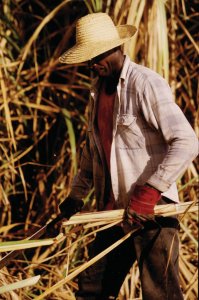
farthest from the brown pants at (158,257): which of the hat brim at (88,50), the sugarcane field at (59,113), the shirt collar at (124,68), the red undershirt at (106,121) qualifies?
the sugarcane field at (59,113)

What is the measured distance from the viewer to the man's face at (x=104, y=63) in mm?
2268

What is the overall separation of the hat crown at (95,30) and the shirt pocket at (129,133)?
0.32m

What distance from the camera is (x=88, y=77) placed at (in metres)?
3.68

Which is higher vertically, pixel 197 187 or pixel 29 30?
pixel 29 30

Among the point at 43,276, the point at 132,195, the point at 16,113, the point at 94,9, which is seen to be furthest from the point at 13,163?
the point at 132,195

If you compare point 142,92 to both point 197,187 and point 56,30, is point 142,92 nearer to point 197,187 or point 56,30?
point 197,187

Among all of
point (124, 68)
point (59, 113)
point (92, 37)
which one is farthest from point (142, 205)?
Answer: point (59, 113)

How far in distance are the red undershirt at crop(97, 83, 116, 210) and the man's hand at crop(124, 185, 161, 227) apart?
271mm

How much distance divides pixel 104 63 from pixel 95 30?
16 centimetres

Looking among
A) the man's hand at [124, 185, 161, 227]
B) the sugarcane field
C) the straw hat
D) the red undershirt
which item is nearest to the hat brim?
the straw hat

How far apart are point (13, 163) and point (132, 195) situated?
1379 mm

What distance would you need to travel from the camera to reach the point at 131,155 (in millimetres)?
2270

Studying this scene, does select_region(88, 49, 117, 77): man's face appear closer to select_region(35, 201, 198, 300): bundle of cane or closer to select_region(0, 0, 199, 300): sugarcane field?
select_region(35, 201, 198, 300): bundle of cane

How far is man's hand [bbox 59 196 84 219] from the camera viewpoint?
2.55 meters
